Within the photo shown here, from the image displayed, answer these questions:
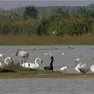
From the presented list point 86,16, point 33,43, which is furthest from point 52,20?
point 33,43

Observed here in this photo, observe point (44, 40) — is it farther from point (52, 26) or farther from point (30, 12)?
point (30, 12)

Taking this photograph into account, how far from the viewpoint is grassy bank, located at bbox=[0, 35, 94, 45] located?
5414cm

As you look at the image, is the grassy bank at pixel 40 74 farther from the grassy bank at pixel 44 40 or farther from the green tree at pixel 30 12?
the green tree at pixel 30 12

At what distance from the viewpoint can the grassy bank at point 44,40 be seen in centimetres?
5414

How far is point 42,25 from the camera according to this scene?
214 feet
